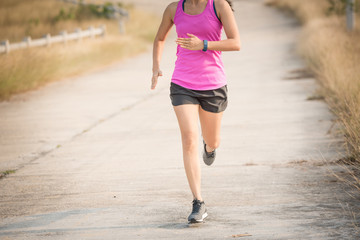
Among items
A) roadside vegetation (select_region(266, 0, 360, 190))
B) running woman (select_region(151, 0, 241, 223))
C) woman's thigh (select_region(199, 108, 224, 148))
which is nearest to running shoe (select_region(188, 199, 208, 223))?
running woman (select_region(151, 0, 241, 223))

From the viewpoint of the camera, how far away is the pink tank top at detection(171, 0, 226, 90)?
5.72 m

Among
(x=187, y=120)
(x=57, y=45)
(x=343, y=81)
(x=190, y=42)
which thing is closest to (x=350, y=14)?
(x=57, y=45)

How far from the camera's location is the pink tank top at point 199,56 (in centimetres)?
572

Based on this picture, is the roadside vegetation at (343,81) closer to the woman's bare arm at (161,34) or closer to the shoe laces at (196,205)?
the shoe laces at (196,205)

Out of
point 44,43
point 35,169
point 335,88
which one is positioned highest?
point 35,169

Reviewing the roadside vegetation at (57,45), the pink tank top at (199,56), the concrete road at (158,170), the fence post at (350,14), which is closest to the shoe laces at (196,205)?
the concrete road at (158,170)

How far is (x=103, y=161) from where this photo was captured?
28.1 feet

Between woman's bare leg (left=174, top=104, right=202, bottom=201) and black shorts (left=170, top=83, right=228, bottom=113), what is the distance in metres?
0.05

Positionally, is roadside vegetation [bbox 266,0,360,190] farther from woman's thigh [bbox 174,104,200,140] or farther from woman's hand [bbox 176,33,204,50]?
woman's hand [bbox 176,33,204,50]

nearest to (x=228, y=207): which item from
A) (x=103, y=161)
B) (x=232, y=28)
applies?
(x=232, y=28)

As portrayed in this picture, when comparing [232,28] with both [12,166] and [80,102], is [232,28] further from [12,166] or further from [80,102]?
[80,102]

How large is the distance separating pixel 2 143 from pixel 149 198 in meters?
4.21

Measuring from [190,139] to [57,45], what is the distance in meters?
19.0

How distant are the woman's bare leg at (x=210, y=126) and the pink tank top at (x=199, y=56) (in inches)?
11.4
